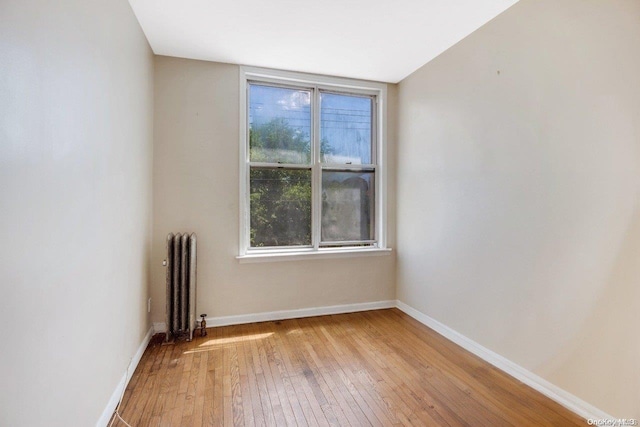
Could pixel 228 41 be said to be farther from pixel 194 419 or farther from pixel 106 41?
pixel 194 419

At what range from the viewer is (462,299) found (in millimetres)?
2598

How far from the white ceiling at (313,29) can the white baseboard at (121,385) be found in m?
2.49

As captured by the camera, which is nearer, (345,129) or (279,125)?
(279,125)

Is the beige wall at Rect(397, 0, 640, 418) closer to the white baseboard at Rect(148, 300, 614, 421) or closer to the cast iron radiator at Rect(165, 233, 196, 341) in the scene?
the white baseboard at Rect(148, 300, 614, 421)

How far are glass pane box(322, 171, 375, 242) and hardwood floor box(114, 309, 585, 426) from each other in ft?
3.63

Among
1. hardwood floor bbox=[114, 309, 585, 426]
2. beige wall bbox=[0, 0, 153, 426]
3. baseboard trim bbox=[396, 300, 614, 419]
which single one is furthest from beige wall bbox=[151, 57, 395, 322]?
baseboard trim bbox=[396, 300, 614, 419]

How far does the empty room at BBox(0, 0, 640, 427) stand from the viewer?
1.22 m

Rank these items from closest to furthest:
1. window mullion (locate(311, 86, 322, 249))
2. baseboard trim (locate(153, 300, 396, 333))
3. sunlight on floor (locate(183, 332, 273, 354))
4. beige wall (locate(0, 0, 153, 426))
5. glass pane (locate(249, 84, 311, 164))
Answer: beige wall (locate(0, 0, 153, 426))
sunlight on floor (locate(183, 332, 273, 354))
baseboard trim (locate(153, 300, 396, 333))
glass pane (locate(249, 84, 311, 164))
window mullion (locate(311, 86, 322, 249))

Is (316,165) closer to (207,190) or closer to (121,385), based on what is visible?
(207,190)

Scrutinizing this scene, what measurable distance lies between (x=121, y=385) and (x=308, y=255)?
1847 millimetres

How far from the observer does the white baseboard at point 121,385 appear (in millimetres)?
1628

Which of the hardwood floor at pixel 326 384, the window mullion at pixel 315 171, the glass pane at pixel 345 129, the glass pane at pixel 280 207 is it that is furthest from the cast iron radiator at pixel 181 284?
the glass pane at pixel 345 129

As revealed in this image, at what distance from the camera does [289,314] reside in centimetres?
320

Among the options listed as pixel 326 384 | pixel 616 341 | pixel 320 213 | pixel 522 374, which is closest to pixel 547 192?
pixel 616 341
